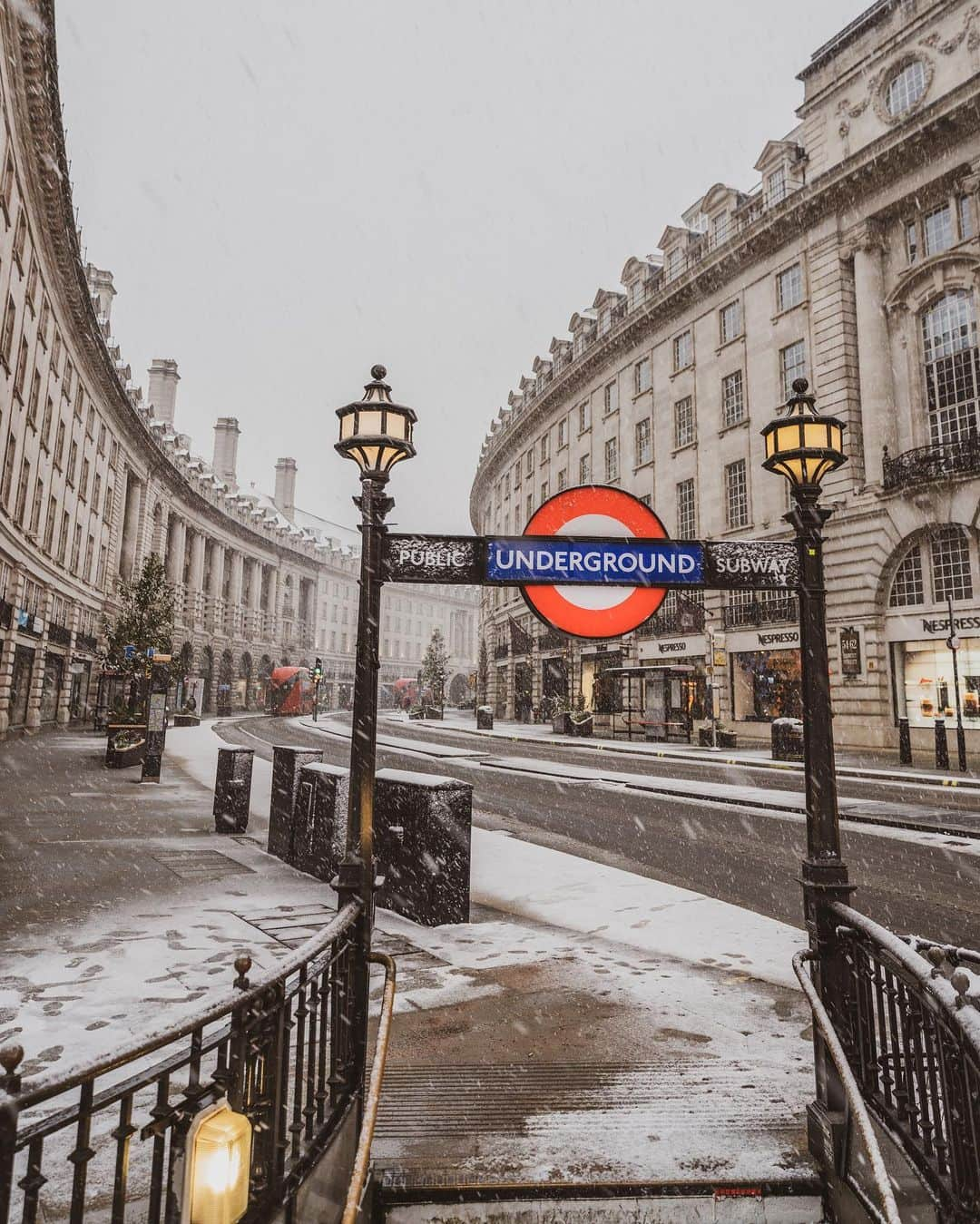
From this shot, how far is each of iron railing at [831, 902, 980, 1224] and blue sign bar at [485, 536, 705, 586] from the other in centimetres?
176

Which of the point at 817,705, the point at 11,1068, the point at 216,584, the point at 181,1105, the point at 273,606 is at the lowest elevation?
the point at 181,1105

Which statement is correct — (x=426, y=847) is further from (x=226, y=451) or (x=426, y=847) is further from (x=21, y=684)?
(x=226, y=451)

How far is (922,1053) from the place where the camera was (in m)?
2.96

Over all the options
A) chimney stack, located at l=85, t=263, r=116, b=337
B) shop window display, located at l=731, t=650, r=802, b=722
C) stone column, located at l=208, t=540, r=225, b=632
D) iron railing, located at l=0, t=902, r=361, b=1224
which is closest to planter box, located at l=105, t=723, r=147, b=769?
iron railing, located at l=0, t=902, r=361, b=1224

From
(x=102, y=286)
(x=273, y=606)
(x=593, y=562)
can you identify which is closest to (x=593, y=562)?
(x=593, y=562)

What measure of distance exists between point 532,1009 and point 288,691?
190ft

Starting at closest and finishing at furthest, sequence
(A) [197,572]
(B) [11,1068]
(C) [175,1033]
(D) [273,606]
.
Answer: (B) [11,1068] → (C) [175,1033] → (A) [197,572] → (D) [273,606]

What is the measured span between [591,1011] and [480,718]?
37154 mm

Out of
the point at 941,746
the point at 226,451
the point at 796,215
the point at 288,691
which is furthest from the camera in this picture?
the point at 226,451

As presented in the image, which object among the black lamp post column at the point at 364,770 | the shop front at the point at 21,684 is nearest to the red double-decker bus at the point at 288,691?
the shop front at the point at 21,684

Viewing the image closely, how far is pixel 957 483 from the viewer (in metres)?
24.2

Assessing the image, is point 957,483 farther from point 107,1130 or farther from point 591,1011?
point 107,1130

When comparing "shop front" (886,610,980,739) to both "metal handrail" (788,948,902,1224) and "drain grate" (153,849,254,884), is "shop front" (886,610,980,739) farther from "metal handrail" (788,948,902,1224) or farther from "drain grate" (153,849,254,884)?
"metal handrail" (788,948,902,1224)

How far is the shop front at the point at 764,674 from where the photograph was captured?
30.3 meters
